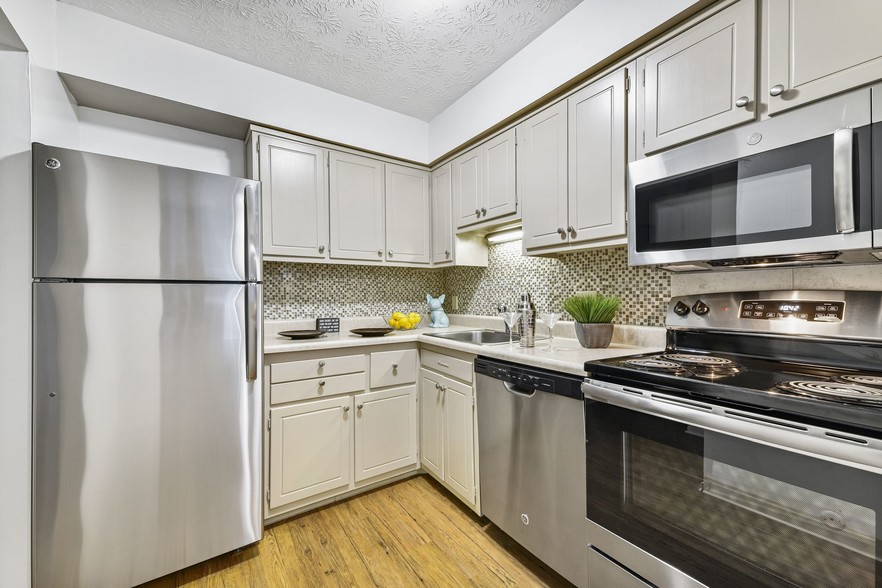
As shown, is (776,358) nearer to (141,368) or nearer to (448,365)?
(448,365)

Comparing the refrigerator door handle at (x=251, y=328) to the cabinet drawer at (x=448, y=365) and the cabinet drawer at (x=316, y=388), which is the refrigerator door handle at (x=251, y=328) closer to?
the cabinet drawer at (x=316, y=388)

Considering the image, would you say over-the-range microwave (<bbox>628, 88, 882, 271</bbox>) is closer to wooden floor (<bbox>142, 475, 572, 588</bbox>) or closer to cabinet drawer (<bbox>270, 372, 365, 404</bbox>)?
wooden floor (<bbox>142, 475, 572, 588</bbox>)

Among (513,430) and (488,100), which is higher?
(488,100)

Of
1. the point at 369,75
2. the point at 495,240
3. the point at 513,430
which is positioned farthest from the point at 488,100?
the point at 513,430

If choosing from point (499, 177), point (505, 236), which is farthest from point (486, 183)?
point (505, 236)

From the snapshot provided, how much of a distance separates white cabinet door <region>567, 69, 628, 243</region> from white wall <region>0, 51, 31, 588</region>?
7.09ft

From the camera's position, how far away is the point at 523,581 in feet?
5.11

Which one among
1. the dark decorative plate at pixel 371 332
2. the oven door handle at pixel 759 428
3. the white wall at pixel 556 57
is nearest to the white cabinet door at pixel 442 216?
the white wall at pixel 556 57

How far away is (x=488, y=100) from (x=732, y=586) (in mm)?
2392

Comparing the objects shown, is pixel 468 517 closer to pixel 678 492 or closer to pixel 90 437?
pixel 678 492

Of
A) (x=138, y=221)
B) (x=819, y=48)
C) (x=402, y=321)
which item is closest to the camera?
(x=819, y=48)

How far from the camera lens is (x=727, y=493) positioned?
983mm

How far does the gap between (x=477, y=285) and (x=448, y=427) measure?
1217 mm

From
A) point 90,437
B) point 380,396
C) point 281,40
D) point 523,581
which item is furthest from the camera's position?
point 380,396
